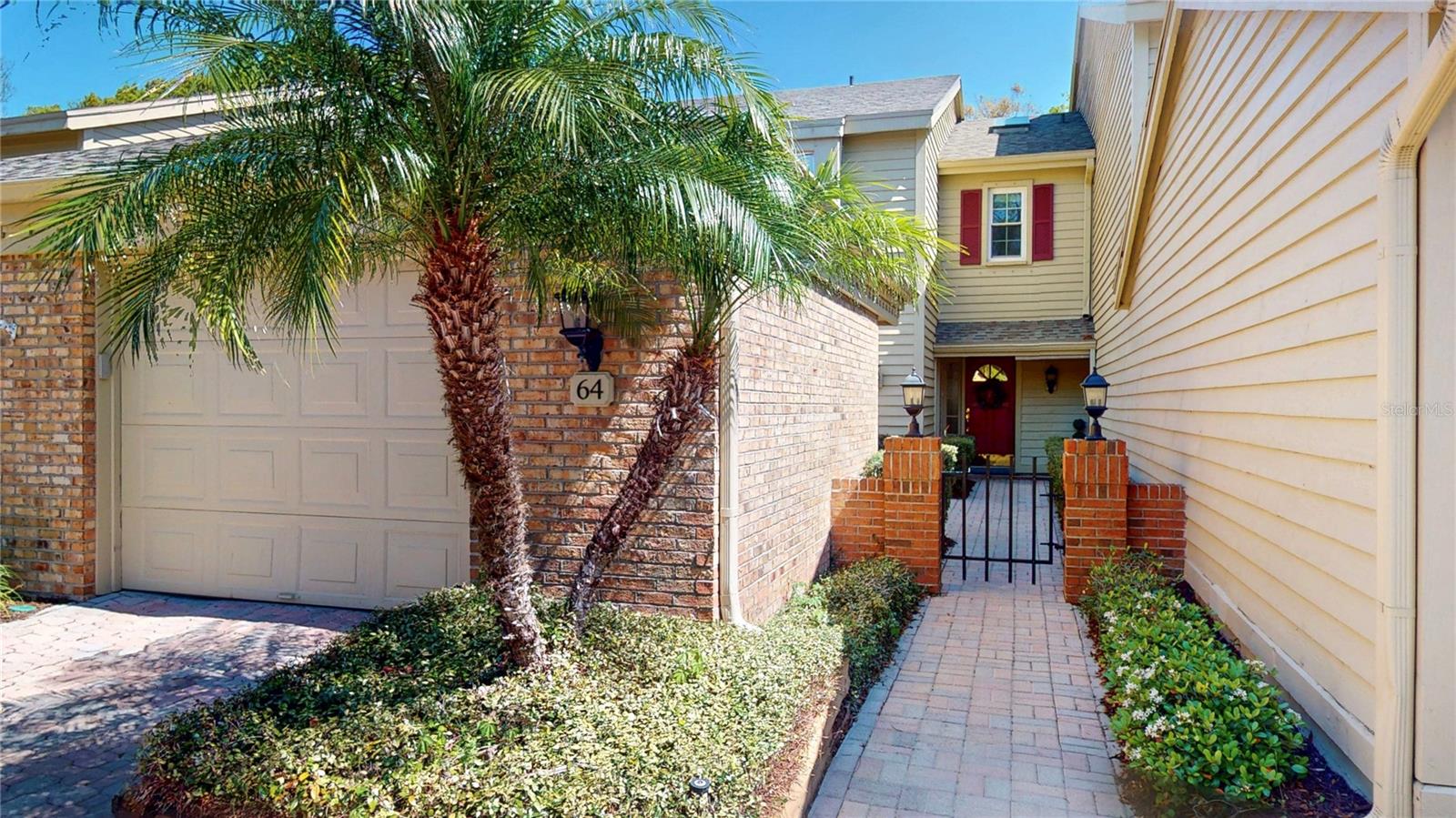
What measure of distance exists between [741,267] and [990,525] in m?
7.28

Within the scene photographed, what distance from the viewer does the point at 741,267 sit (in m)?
3.00

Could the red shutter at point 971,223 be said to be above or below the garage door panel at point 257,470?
above

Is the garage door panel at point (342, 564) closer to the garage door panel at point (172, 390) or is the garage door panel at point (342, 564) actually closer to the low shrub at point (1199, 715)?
the garage door panel at point (172, 390)

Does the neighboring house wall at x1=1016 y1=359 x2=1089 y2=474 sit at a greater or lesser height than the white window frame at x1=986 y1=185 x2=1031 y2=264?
lesser

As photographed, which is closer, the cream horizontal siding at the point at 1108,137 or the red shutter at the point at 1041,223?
the cream horizontal siding at the point at 1108,137

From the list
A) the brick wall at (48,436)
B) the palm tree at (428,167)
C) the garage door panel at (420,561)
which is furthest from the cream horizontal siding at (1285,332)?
the brick wall at (48,436)

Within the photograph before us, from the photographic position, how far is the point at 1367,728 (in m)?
2.56

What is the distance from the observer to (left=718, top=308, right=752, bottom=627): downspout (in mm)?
4199

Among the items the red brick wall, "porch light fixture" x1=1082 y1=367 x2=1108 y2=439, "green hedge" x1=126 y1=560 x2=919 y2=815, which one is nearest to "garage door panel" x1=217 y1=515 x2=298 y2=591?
"green hedge" x1=126 y1=560 x2=919 y2=815

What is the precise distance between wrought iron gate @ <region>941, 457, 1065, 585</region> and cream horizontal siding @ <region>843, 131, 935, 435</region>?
4.78 ft

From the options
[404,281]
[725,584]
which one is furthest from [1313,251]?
[404,281]

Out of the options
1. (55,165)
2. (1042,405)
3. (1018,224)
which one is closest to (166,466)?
(55,165)

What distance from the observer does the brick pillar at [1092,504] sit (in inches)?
223

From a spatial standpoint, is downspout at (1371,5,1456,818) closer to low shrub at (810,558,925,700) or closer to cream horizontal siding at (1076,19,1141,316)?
low shrub at (810,558,925,700)
